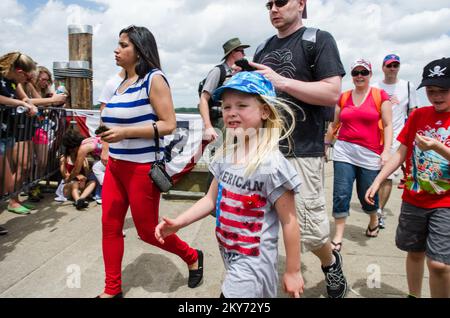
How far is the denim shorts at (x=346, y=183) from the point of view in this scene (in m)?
3.63

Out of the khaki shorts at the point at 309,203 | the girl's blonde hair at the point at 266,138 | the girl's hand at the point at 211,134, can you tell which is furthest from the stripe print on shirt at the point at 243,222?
the girl's hand at the point at 211,134

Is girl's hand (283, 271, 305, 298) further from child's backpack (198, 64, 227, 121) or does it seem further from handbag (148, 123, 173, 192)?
child's backpack (198, 64, 227, 121)

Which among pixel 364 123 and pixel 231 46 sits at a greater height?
pixel 231 46

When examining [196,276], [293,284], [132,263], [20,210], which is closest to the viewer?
[293,284]

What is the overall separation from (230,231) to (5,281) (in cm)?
226

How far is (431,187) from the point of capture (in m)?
2.26

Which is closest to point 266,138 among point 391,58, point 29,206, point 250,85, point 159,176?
point 250,85

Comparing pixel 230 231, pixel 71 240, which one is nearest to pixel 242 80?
pixel 230 231

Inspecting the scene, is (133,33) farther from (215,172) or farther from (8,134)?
(8,134)

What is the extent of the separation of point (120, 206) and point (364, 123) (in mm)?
2597

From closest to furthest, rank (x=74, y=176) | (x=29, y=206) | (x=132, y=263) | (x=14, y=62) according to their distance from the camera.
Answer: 1. (x=132, y=263)
2. (x=14, y=62)
3. (x=29, y=206)
4. (x=74, y=176)

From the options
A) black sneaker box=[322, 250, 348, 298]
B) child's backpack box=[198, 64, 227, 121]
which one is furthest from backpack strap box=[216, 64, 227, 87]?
black sneaker box=[322, 250, 348, 298]

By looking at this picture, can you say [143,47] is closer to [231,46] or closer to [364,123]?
[231,46]
